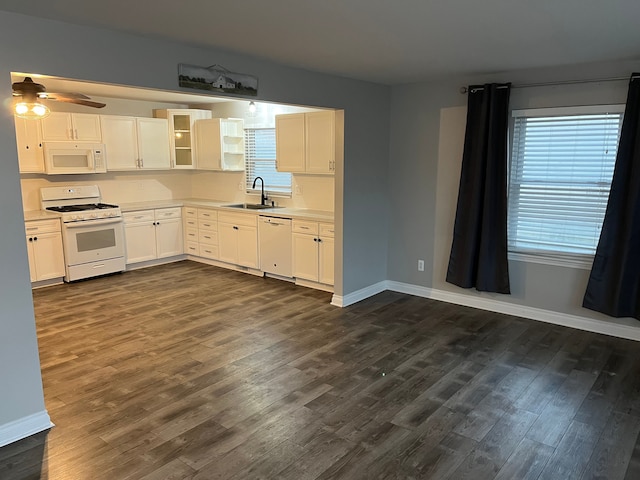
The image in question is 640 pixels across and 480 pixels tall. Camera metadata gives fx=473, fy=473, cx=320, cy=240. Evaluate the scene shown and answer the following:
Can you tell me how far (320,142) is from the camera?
546 cm

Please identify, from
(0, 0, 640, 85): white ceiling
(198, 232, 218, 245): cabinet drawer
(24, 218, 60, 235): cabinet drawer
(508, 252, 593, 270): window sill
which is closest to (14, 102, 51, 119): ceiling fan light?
(0, 0, 640, 85): white ceiling

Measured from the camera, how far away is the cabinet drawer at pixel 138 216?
21.0 ft

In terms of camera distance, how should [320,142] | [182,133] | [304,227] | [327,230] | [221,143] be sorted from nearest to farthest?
[327,230] → [320,142] → [304,227] → [221,143] → [182,133]

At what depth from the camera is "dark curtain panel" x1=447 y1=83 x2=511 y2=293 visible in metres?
4.52

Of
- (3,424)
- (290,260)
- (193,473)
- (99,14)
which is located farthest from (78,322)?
(99,14)

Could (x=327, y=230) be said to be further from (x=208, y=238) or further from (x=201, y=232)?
(x=201, y=232)

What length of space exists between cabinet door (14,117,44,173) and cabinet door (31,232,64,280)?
0.88 metres

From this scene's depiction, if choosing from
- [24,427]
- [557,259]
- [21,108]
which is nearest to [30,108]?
[21,108]

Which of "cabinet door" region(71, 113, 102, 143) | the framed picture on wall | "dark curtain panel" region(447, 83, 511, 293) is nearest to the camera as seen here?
the framed picture on wall

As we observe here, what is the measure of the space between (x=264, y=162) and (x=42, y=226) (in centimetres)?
291

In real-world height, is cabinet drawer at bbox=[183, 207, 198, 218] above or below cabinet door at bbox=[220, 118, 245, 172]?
below

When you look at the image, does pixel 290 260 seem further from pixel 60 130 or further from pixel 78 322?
pixel 60 130

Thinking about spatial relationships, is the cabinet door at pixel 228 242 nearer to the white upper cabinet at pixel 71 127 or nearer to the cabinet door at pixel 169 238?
the cabinet door at pixel 169 238

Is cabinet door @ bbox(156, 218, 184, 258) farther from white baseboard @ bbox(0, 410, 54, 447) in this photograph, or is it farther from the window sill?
the window sill
